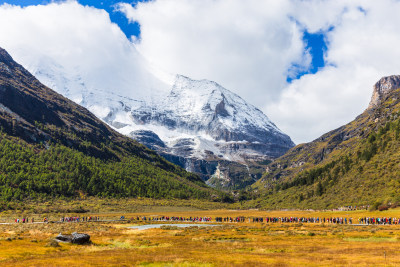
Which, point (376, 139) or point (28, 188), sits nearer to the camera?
point (28, 188)

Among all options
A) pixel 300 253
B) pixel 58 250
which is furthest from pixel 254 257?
pixel 58 250

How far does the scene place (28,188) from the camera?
16438cm

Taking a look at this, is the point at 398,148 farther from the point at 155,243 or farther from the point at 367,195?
the point at 155,243

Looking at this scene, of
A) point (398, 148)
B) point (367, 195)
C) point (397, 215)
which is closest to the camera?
point (397, 215)

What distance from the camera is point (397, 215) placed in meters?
90.8

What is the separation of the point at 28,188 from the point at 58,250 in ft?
452

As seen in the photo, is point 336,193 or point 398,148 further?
point 336,193

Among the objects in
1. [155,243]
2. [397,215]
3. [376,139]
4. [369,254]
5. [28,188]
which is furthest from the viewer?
[376,139]

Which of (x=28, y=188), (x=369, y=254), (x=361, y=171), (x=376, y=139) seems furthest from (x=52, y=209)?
(x=376, y=139)

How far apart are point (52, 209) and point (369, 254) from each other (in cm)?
13646

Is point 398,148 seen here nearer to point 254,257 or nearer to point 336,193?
point 336,193

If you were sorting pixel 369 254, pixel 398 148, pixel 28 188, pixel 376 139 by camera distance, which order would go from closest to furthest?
1. pixel 369 254
2. pixel 398 148
3. pixel 28 188
4. pixel 376 139

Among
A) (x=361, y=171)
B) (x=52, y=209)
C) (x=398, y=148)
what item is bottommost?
(x=52, y=209)

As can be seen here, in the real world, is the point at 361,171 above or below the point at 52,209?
above
